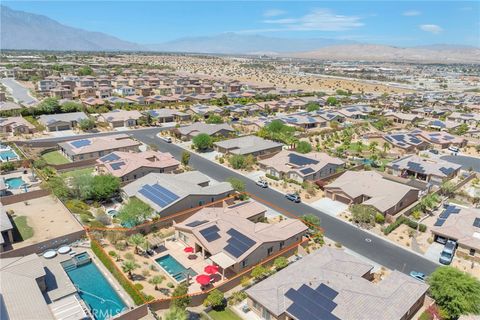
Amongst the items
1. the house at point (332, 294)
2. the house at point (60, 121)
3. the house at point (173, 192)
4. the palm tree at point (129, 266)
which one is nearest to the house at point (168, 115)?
the house at point (60, 121)

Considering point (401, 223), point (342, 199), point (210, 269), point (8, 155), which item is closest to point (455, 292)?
point (401, 223)

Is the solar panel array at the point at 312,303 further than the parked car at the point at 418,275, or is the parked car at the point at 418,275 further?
the parked car at the point at 418,275

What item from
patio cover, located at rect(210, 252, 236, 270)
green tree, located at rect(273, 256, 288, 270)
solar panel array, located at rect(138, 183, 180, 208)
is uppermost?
Result: solar panel array, located at rect(138, 183, 180, 208)

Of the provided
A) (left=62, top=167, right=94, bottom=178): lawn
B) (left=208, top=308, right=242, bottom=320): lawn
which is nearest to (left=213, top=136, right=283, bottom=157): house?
(left=62, top=167, right=94, bottom=178): lawn

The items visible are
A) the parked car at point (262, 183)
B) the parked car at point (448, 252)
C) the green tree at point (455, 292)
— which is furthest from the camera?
the parked car at point (262, 183)

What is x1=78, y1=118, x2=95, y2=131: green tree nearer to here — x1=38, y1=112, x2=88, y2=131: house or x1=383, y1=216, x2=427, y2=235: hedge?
x1=38, y1=112, x2=88, y2=131: house

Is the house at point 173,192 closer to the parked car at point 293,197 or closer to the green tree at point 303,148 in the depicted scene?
the parked car at point 293,197

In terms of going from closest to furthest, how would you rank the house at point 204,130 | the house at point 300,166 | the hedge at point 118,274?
1. the hedge at point 118,274
2. the house at point 300,166
3. the house at point 204,130
